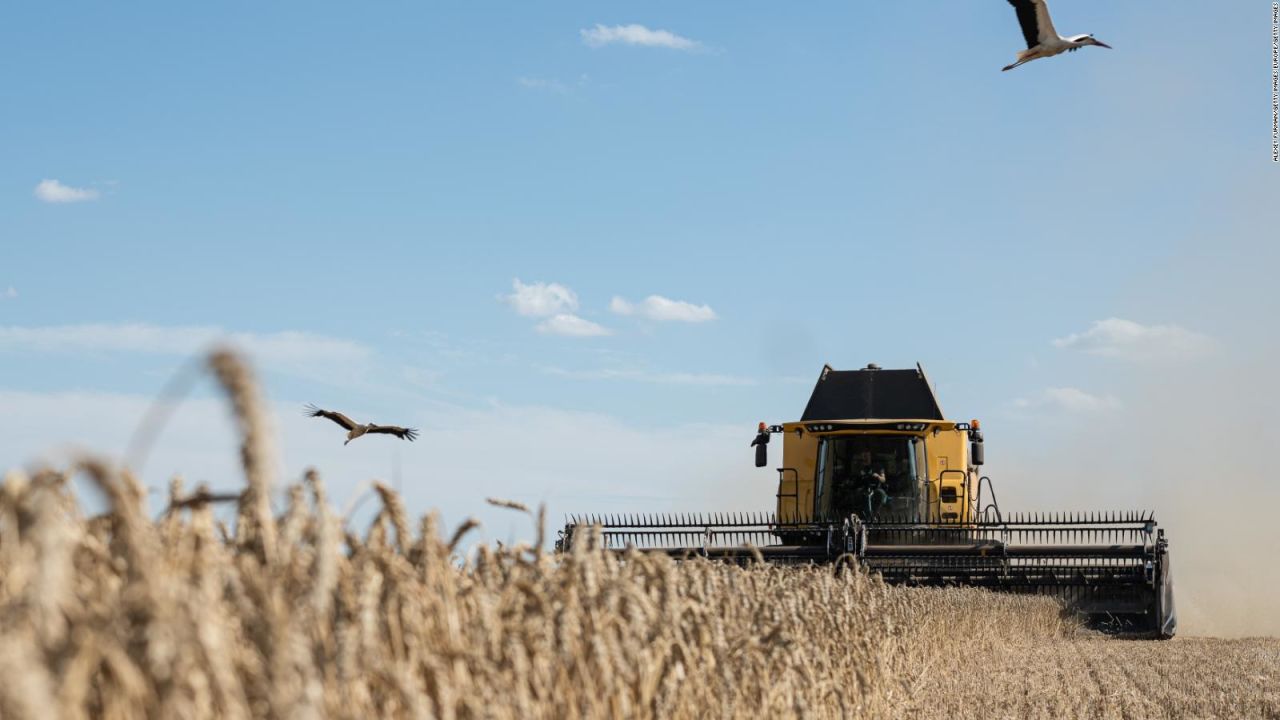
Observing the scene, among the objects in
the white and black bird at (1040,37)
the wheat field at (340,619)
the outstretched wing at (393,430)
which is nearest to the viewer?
the wheat field at (340,619)

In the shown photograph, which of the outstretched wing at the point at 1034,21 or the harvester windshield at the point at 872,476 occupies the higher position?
the outstretched wing at the point at 1034,21

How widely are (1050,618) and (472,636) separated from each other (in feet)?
50.5

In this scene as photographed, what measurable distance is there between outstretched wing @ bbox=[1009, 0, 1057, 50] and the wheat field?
9.07 metres

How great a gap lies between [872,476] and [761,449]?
1680mm

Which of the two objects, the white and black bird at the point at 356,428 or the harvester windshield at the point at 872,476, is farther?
the harvester windshield at the point at 872,476

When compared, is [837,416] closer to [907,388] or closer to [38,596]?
[907,388]

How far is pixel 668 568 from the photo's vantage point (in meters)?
4.18

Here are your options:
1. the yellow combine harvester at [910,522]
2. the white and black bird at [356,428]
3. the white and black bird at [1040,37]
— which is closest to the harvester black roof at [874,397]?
the yellow combine harvester at [910,522]

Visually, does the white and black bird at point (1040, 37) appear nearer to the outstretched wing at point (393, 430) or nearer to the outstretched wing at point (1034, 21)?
the outstretched wing at point (1034, 21)

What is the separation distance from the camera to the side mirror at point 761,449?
17712mm

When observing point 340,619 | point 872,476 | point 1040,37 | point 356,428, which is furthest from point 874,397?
point 340,619

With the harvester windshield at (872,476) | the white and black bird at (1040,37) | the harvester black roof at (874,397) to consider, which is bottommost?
the harvester windshield at (872,476)

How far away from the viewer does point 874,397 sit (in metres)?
19.2

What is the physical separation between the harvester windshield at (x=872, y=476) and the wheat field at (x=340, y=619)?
11.8 meters
